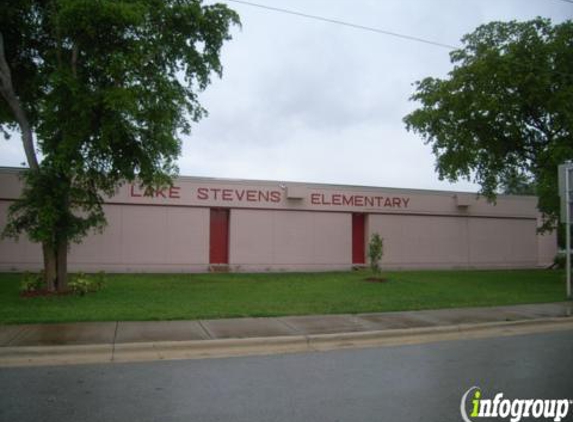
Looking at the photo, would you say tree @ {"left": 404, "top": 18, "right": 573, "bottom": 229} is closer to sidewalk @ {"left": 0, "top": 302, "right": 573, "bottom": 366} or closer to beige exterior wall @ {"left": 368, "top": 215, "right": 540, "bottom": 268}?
beige exterior wall @ {"left": 368, "top": 215, "right": 540, "bottom": 268}

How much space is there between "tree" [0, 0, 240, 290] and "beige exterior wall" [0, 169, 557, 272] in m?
5.96

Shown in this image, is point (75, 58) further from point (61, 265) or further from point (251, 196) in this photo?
point (251, 196)

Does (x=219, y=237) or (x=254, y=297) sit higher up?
(x=219, y=237)

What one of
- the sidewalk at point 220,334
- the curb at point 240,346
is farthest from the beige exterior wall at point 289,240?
the curb at point 240,346

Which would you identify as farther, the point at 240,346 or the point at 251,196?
the point at 251,196

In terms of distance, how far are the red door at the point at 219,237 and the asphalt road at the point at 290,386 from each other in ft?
51.1

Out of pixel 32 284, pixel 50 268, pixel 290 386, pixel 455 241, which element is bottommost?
pixel 290 386

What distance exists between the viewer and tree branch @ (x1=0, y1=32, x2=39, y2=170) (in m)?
12.8

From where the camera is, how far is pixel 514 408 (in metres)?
5.36

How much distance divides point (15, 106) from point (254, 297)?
7761 millimetres

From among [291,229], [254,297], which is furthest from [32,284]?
[291,229]

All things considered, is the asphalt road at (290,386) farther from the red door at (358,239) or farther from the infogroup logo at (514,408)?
the red door at (358,239)

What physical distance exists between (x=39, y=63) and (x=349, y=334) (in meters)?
11.9

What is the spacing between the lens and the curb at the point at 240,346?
24.2 feet
